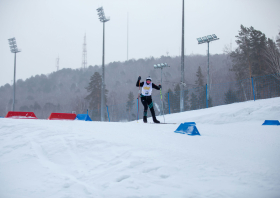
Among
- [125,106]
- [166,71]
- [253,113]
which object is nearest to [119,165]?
[253,113]

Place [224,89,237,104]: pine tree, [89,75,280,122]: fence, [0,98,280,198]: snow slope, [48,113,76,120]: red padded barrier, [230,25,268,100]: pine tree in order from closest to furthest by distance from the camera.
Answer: [0,98,280,198]: snow slope, [48,113,76,120]: red padded barrier, [89,75,280,122]: fence, [224,89,237,104]: pine tree, [230,25,268,100]: pine tree

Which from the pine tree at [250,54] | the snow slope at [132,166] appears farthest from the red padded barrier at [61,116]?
the pine tree at [250,54]

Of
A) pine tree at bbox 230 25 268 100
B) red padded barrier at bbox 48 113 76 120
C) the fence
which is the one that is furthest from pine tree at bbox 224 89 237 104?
pine tree at bbox 230 25 268 100

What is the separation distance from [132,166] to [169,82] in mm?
63859

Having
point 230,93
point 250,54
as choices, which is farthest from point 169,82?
point 230,93

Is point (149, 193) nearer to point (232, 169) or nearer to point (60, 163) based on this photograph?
point (232, 169)

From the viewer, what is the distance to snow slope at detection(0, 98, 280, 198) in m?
3.03

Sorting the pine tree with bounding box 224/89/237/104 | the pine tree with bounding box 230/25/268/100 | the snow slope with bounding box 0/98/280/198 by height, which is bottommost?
the snow slope with bounding box 0/98/280/198

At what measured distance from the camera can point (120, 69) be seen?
12425 centimetres

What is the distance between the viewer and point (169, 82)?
2623 inches

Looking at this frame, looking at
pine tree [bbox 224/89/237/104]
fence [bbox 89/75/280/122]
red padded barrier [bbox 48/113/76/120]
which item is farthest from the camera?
pine tree [bbox 224/89/237/104]

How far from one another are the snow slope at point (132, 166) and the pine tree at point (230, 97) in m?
12.4

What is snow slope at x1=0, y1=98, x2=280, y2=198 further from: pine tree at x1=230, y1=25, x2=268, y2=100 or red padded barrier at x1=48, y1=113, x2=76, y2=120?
pine tree at x1=230, y1=25, x2=268, y2=100

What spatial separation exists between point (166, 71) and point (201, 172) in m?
99.4
